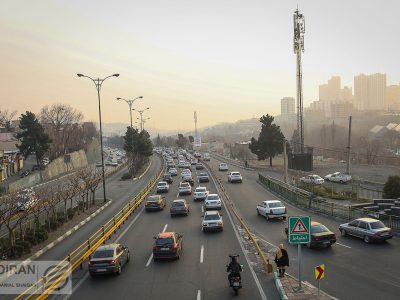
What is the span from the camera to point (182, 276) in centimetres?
1778

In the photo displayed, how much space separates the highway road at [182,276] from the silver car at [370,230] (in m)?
6.92

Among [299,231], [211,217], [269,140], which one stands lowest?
[211,217]

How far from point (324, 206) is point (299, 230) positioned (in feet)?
61.2

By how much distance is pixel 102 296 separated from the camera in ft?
51.8

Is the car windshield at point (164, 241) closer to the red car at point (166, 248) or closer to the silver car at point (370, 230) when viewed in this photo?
the red car at point (166, 248)

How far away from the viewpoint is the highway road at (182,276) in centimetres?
1565

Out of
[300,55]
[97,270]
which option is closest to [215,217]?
[97,270]

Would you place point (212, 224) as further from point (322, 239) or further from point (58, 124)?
point (58, 124)

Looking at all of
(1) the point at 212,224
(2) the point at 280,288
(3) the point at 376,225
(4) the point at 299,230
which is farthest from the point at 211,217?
(4) the point at 299,230

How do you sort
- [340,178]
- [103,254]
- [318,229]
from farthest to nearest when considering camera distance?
[340,178] < [318,229] < [103,254]

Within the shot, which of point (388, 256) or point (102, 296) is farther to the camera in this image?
point (388, 256)

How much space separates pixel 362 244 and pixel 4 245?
66.0 feet

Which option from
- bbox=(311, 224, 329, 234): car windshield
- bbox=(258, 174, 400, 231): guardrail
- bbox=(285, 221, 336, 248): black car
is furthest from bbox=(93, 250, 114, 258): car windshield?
bbox=(258, 174, 400, 231): guardrail

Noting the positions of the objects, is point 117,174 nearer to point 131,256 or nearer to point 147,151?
point 147,151
